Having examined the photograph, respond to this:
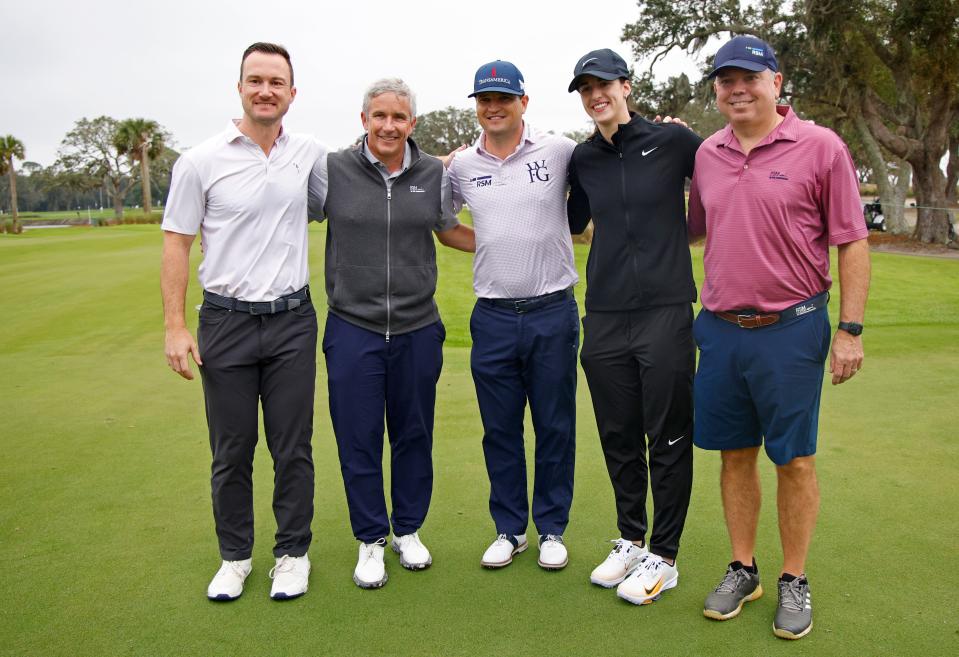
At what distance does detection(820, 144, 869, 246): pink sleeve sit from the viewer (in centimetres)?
303

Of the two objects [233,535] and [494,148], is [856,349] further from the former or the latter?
[233,535]

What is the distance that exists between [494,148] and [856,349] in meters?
1.78

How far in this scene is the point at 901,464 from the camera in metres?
4.66

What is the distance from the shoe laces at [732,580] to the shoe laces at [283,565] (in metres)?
1.76

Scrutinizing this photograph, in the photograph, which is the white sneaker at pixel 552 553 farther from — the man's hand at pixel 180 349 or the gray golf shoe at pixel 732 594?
the man's hand at pixel 180 349

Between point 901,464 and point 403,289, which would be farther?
point 901,464

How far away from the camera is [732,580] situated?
329 cm

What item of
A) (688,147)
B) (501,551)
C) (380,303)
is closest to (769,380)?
(688,147)

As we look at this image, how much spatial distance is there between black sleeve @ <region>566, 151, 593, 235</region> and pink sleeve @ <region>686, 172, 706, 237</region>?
0.44 m

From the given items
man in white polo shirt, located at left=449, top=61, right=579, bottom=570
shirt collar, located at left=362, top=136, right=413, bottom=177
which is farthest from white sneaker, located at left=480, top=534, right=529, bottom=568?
shirt collar, located at left=362, top=136, right=413, bottom=177

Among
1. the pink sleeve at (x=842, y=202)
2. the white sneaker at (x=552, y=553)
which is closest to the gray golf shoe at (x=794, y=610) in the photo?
the white sneaker at (x=552, y=553)

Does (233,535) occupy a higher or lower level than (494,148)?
lower

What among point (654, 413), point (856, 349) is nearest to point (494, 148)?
point (654, 413)

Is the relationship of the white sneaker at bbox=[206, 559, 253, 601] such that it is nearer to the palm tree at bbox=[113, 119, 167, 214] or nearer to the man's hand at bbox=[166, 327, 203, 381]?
the man's hand at bbox=[166, 327, 203, 381]
